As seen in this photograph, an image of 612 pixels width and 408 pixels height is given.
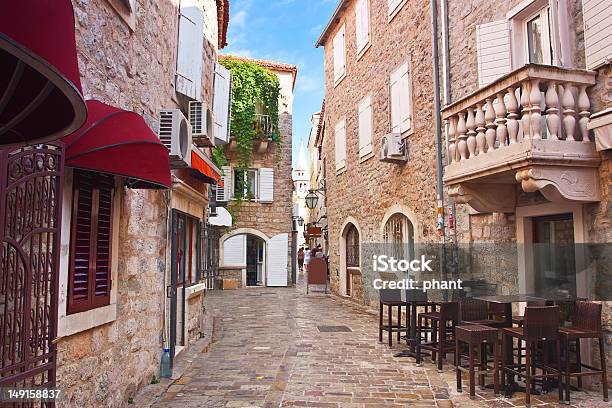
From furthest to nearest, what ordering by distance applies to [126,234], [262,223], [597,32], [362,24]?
[262,223], [362,24], [597,32], [126,234]

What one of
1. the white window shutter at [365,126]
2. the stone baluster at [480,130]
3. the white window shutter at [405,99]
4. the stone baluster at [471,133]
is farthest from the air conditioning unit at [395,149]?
the stone baluster at [480,130]

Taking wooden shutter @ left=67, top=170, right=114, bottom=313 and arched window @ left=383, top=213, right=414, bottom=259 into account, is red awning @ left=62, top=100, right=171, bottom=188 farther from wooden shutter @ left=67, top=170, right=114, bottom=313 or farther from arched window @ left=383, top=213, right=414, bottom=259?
arched window @ left=383, top=213, right=414, bottom=259

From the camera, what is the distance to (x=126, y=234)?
16.3 ft

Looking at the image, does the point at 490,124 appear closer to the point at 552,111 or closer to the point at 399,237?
the point at 552,111

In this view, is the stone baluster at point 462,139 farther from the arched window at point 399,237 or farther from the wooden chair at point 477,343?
the arched window at point 399,237

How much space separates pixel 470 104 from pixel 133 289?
4644 mm

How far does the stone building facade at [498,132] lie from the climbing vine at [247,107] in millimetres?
8681

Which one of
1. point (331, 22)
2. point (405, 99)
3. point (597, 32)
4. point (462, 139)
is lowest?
point (462, 139)

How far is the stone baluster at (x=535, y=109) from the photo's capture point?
5383mm

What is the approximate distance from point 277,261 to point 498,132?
16.3 meters

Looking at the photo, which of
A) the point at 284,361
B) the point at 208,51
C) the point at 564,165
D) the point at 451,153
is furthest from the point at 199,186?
the point at 564,165

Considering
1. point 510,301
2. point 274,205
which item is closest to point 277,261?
point 274,205

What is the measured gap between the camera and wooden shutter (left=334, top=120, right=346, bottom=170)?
52.3 feet

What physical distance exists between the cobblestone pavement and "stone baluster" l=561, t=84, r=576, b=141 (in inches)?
113
